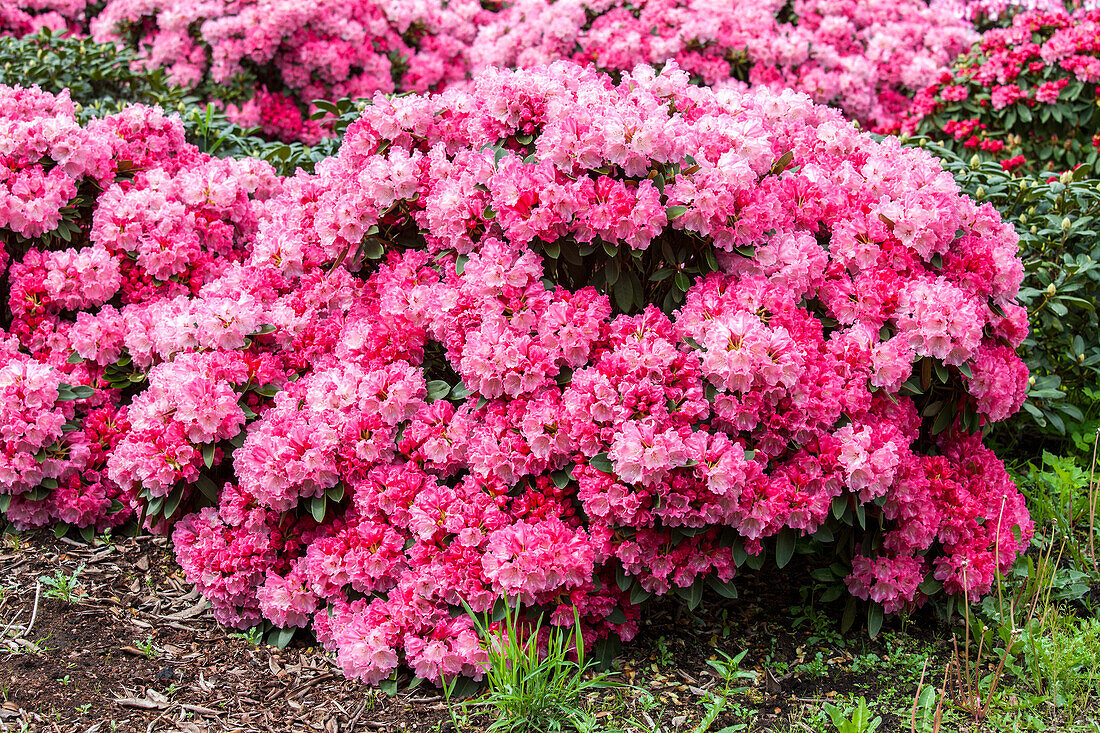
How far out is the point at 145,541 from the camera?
139 inches

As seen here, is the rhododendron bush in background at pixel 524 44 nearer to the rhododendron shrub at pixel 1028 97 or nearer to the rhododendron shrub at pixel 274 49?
the rhododendron shrub at pixel 274 49

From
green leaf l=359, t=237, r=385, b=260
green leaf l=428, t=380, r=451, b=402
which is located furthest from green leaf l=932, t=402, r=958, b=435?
green leaf l=359, t=237, r=385, b=260

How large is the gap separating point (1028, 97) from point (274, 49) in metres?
4.81

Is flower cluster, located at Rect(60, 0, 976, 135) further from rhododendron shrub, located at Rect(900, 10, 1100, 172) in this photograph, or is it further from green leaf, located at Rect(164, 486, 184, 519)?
green leaf, located at Rect(164, 486, 184, 519)

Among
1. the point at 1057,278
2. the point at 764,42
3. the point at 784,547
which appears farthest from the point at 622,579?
the point at 764,42

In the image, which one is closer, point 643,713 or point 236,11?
point 643,713

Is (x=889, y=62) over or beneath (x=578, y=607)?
over

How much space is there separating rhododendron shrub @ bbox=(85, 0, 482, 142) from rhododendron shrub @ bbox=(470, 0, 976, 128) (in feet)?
2.26

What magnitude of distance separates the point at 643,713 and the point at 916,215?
1.69m

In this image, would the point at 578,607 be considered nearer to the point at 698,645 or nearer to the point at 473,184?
the point at 698,645

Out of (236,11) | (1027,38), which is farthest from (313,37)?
(1027,38)

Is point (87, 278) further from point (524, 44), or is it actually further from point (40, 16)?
point (40, 16)

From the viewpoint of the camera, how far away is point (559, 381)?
283 centimetres

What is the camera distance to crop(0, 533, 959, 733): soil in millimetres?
2676
